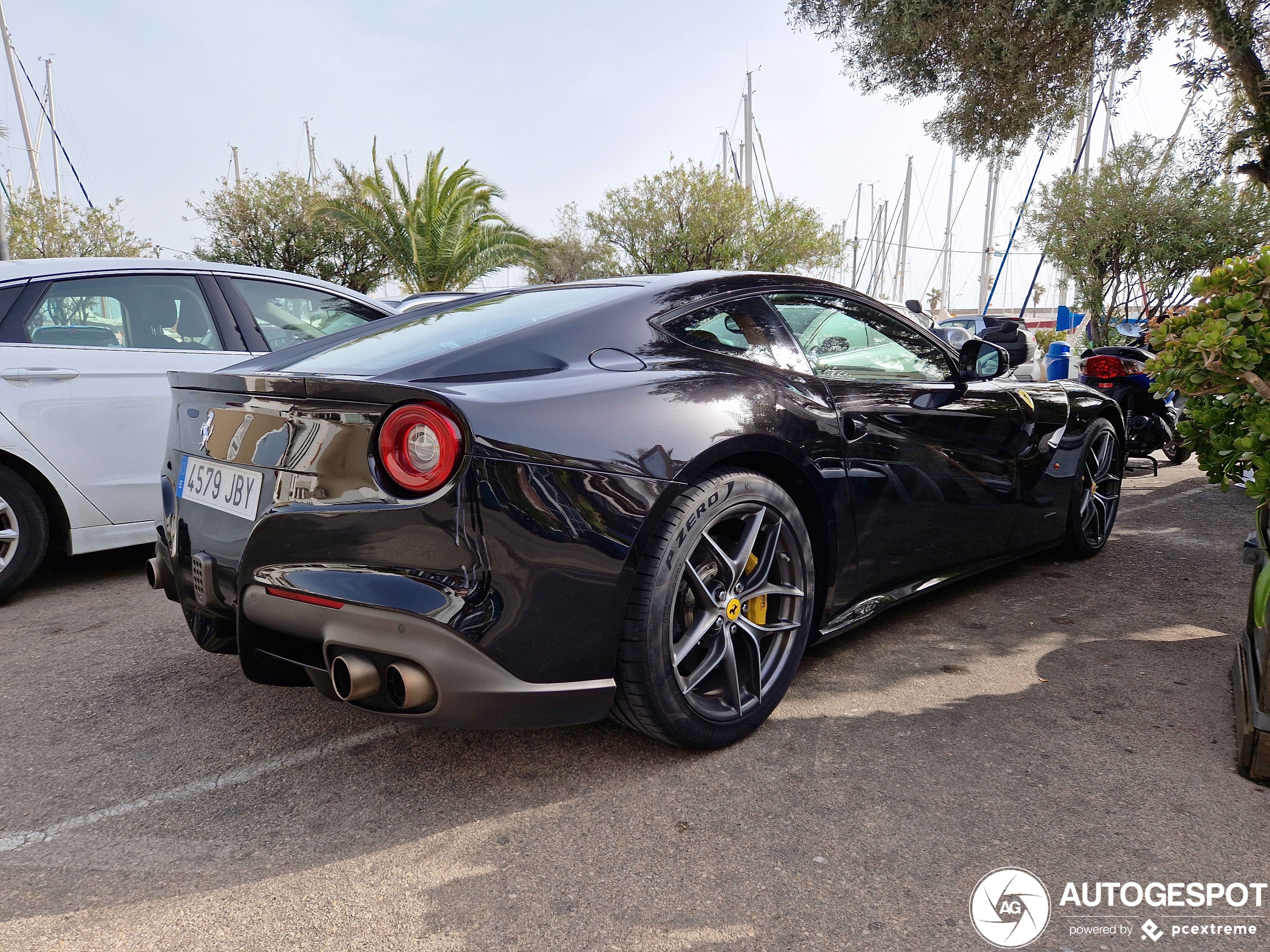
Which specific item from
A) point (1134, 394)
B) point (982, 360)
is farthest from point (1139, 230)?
point (982, 360)

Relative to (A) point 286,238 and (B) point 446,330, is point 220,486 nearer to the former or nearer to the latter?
(B) point 446,330

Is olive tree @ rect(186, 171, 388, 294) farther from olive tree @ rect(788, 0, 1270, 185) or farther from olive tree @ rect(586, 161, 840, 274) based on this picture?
olive tree @ rect(788, 0, 1270, 185)

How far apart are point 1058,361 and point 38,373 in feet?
44.3

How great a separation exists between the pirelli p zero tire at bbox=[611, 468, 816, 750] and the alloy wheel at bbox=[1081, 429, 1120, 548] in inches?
89.8

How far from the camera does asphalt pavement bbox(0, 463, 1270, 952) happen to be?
1.77 meters

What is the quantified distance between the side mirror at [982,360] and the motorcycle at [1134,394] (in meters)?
4.31

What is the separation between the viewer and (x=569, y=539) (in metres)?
2.04

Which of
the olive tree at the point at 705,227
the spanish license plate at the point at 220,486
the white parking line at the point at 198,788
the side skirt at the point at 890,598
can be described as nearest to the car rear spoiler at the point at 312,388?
the spanish license plate at the point at 220,486

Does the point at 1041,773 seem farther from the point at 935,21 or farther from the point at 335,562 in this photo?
the point at 935,21

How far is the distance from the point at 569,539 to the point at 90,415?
9.99 ft

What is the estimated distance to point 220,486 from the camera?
2.30m

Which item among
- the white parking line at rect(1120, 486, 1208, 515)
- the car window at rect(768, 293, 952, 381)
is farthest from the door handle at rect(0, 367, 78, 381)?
the white parking line at rect(1120, 486, 1208, 515)

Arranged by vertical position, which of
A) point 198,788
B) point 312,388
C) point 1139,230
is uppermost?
point 1139,230

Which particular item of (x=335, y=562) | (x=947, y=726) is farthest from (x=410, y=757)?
(x=947, y=726)
